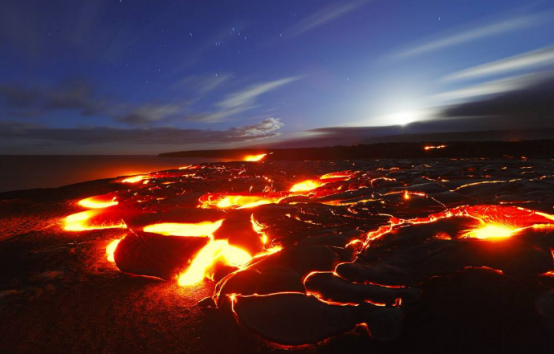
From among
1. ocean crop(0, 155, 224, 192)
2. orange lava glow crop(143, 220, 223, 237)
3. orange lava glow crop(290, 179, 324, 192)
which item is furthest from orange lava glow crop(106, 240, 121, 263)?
ocean crop(0, 155, 224, 192)

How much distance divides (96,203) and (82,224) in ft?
6.84

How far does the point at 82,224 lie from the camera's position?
13.3 feet

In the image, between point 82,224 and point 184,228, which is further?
point 82,224

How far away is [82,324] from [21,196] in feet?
23.3

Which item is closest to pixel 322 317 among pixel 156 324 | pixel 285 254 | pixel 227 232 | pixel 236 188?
pixel 285 254

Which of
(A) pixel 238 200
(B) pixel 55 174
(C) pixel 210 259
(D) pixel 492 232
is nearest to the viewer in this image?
(C) pixel 210 259

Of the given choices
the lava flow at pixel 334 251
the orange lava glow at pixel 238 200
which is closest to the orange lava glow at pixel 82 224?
the lava flow at pixel 334 251

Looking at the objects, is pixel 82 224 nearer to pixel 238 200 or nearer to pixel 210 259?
pixel 238 200

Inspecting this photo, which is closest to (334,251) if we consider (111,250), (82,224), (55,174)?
(111,250)

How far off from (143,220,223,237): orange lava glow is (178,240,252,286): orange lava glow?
1.57ft

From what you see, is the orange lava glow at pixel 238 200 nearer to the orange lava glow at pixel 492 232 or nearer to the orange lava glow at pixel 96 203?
the orange lava glow at pixel 96 203

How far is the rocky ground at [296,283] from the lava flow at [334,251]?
0.01 meters

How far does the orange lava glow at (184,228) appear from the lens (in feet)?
10.8

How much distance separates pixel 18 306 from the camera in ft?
6.41
